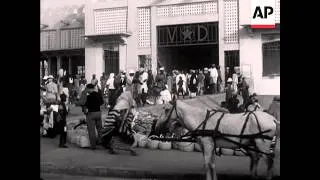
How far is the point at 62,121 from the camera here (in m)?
10.9

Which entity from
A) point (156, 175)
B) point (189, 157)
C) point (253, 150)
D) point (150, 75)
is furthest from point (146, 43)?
point (253, 150)

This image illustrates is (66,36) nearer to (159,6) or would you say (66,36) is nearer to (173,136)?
(159,6)

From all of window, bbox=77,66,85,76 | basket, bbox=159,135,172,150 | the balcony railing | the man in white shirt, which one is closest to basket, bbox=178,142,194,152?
basket, bbox=159,135,172,150

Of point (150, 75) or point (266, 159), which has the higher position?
point (150, 75)

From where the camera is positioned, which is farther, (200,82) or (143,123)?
(200,82)

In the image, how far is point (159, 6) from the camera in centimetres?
1488

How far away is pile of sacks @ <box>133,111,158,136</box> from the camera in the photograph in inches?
447

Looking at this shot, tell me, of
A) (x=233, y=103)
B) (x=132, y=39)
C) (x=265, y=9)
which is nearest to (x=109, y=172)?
(x=233, y=103)

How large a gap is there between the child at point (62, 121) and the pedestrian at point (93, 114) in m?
0.68

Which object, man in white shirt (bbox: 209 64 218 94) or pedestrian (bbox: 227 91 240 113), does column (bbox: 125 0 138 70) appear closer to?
man in white shirt (bbox: 209 64 218 94)

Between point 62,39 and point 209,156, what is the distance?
35.9 feet

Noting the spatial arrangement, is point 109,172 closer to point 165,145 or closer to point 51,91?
point 165,145

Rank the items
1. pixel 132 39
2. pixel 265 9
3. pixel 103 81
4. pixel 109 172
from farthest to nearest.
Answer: pixel 132 39 < pixel 103 81 < pixel 109 172 < pixel 265 9
